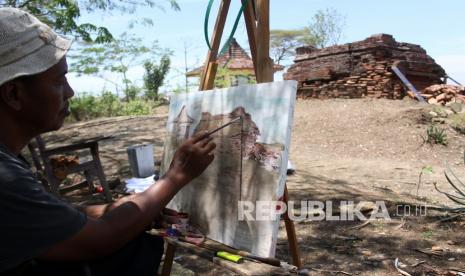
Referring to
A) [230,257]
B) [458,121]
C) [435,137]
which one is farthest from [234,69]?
[230,257]

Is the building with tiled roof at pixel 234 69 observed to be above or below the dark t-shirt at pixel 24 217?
above

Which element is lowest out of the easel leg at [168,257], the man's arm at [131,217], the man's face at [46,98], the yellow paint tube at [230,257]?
the easel leg at [168,257]

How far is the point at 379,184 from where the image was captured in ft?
19.5

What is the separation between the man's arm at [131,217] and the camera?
1156 millimetres

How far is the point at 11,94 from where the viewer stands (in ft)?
3.78

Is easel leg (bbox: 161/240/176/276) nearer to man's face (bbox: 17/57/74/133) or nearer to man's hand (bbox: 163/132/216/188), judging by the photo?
man's hand (bbox: 163/132/216/188)

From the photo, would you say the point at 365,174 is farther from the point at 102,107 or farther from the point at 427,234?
the point at 102,107

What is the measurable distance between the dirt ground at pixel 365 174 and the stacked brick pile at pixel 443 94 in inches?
20.8

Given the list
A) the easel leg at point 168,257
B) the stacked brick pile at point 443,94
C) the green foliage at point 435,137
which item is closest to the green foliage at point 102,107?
the stacked brick pile at point 443,94

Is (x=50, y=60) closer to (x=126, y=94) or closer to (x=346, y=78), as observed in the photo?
(x=346, y=78)

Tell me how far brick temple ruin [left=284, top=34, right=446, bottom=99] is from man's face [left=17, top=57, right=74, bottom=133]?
1127 centimetres

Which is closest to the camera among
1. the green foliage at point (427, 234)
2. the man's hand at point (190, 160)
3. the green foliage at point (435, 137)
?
the man's hand at point (190, 160)

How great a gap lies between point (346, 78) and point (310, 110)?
62.1 inches

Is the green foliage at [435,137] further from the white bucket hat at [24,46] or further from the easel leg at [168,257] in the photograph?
the white bucket hat at [24,46]
